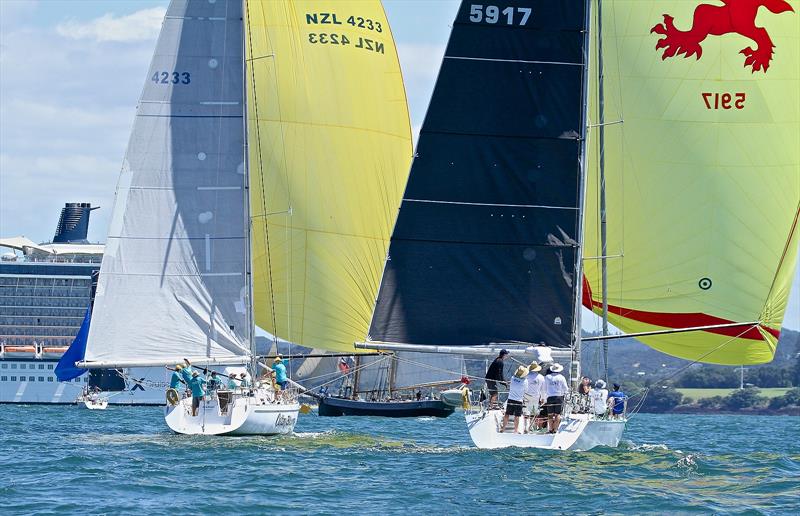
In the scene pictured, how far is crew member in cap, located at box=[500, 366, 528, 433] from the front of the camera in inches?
835

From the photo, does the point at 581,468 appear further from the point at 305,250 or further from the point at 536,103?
the point at 305,250

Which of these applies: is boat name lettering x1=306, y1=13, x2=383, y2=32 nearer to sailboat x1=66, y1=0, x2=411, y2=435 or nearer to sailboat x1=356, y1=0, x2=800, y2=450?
sailboat x1=66, y1=0, x2=411, y2=435

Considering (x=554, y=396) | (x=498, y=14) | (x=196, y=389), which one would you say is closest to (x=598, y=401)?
(x=554, y=396)

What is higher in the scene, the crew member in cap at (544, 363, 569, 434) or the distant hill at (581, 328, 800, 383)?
the distant hill at (581, 328, 800, 383)

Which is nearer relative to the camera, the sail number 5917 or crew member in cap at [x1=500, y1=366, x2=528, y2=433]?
crew member in cap at [x1=500, y1=366, x2=528, y2=433]

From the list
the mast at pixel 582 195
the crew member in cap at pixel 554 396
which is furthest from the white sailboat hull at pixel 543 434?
the mast at pixel 582 195

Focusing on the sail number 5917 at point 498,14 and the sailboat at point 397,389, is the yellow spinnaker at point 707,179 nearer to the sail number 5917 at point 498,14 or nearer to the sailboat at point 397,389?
the sail number 5917 at point 498,14

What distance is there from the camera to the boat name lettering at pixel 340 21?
3409 cm

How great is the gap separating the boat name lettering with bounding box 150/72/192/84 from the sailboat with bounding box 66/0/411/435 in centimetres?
3

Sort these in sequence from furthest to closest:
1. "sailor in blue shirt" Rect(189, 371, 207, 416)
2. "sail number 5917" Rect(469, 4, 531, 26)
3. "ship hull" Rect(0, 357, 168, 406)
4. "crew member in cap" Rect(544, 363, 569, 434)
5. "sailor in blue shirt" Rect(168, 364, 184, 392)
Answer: "ship hull" Rect(0, 357, 168, 406) < "sailor in blue shirt" Rect(168, 364, 184, 392) < "sailor in blue shirt" Rect(189, 371, 207, 416) < "sail number 5917" Rect(469, 4, 531, 26) < "crew member in cap" Rect(544, 363, 569, 434)

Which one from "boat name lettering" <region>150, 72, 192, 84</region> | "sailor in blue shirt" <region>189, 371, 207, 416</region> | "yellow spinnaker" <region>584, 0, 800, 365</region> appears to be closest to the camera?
"yellow spinnaker" <region>584, 0, 800, 365</region>

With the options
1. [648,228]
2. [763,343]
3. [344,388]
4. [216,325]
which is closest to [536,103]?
[648,228]

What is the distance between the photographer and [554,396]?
840 inches

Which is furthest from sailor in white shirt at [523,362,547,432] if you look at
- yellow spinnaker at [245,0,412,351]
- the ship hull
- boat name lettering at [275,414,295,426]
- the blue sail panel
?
the ship hull
